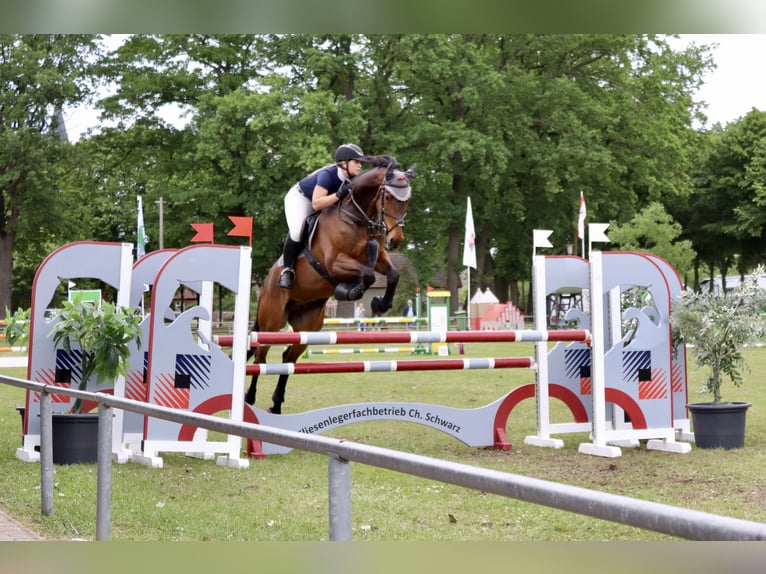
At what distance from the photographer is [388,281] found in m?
8.50

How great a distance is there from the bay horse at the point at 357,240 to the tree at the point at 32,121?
2554cm

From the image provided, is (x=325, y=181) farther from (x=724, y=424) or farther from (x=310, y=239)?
(x=724, y=424)

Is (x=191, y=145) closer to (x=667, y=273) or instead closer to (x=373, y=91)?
(x=373, y=91)

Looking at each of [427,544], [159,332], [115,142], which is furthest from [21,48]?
[427,544]

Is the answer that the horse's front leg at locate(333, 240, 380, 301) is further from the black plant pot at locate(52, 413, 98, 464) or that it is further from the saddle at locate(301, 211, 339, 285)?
the black plant pot at locate(52, 413, 98, 464)

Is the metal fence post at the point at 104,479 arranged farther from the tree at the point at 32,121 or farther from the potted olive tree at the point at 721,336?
the tree at the point at 32,121

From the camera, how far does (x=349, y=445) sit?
236cm

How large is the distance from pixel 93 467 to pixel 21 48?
94.6 feet

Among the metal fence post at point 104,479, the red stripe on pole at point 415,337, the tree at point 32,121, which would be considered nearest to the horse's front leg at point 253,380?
the red stripe on pole at point 415,337

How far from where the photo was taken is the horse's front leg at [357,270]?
8211 mm

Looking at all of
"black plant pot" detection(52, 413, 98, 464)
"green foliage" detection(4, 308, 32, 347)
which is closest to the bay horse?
"green foliage" detection(4, 308, 32, 347)

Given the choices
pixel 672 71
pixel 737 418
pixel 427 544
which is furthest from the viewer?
pixel 672 71

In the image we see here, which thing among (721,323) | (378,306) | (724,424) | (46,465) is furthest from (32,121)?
(46,465)

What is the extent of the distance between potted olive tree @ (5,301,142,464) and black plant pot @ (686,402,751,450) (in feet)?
14.8
